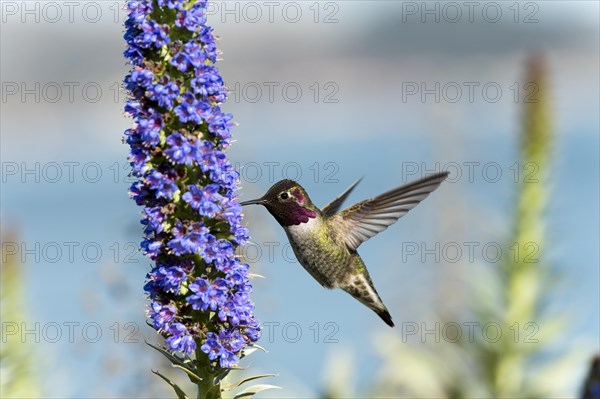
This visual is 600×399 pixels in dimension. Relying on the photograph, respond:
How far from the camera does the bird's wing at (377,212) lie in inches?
281

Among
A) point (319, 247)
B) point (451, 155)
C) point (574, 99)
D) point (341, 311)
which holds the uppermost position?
point (574, 99)

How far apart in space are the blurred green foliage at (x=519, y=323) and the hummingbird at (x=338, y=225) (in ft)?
8.20

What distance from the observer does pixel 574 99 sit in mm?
53250

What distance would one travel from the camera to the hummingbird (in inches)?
275

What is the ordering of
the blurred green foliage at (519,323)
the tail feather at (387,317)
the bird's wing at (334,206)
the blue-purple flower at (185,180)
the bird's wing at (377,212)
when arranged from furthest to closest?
the blurred green foliage at (519,323), the bird's wing at (334,206), the tail feather at (387,317), the bird's wing at (377,212), the blue-purple flower at (185,180)

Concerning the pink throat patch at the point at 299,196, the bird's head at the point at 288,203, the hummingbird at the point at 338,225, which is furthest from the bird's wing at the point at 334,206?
the pink throat patch at the point at 299,196

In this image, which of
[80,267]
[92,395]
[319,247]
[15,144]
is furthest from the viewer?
[15,144]

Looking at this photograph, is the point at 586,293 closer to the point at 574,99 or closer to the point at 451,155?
the point at 451,155

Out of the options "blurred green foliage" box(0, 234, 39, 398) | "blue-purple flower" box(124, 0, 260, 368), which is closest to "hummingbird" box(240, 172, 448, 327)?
"blue-purple flower" box(124, 0, 260, 368)

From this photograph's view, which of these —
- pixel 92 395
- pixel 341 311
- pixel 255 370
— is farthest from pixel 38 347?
pixel 341 311

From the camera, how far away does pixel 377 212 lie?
750cm

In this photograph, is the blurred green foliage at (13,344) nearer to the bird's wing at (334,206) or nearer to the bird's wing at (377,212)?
the bird's wing at (334,206)

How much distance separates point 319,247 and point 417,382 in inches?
125

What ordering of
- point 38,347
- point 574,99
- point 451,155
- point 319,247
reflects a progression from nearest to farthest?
point 319,247, point 38,347, point 451,155, point 574,99
